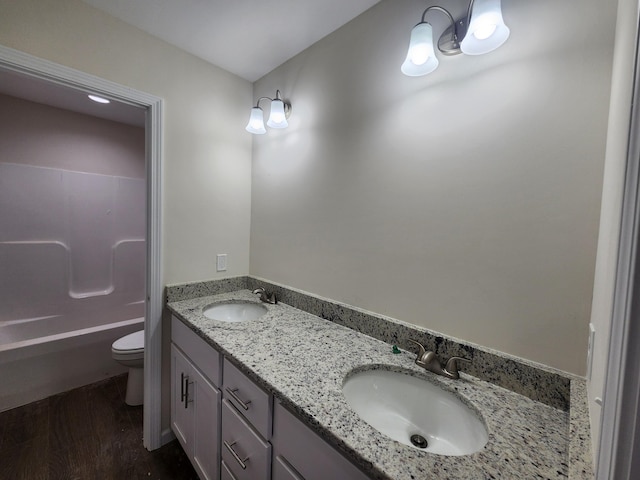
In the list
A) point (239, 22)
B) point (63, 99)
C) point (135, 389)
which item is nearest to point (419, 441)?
point (239, 22)

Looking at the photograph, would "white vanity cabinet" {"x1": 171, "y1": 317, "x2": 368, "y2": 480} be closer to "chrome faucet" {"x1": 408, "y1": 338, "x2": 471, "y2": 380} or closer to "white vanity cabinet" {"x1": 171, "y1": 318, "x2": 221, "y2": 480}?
"white vanity cabinet" {"x1": 171, "y1": 318, "x2": 221, "y2": 480}

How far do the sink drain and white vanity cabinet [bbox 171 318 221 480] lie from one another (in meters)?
0.80

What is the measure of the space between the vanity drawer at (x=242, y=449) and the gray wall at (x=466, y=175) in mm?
677

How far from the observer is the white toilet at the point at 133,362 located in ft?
6.02

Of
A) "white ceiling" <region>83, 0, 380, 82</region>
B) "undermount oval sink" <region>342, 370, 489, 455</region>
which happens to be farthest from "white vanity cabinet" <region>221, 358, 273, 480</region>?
"white ceiling" <region>83, 0, 380, 82</region>

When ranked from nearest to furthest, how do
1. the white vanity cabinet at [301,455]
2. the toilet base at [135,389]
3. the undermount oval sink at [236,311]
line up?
the white vanity cabinet at [301,455] → the undermount oval sink at [236,311] → the toilet base at [135,389]

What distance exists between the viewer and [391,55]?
44.2 inches

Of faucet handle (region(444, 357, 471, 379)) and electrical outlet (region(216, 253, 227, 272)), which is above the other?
electrical outlet (region(216, 253, 227, 272))

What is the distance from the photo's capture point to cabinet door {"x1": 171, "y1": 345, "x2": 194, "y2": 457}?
1383 millimetres

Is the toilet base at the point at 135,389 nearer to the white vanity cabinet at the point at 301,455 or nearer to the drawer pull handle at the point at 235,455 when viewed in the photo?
the drawer pull handle at the point at 235,455

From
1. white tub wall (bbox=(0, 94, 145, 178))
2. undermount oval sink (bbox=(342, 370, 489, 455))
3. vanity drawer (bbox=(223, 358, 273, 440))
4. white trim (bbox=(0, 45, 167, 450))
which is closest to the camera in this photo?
undermount oval sink (bbox=(342, 370, 489, 455))

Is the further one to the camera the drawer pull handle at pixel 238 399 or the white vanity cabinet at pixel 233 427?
the drawer pull handle at pixel 238 399

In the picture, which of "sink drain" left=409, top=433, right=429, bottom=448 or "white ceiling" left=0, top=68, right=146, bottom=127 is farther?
"white ceiling" left=0, top=68, right=146, bottom=127

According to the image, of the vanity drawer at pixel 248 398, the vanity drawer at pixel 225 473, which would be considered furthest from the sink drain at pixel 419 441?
the vanity drawer at pixel 225 473
